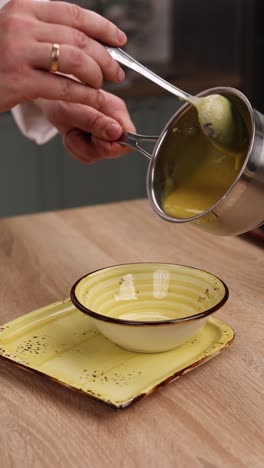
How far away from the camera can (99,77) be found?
38.6 inches

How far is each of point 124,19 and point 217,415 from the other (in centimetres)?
247

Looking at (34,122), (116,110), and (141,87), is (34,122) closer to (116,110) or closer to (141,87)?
(116,110)

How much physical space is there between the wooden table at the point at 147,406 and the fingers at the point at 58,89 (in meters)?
0.25

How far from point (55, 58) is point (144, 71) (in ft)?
0.42

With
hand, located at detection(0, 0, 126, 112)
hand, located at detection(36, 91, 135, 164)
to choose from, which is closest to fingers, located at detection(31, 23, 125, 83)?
hand, located at detection(0, 0, 126, 112)

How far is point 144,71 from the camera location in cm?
88

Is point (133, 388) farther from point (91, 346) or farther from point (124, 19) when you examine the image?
point (124, 19)

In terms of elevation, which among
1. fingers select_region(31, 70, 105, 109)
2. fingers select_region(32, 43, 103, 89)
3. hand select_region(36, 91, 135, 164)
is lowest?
hand select_region(36, 91, 135, 164)

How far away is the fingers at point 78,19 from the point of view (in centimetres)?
93

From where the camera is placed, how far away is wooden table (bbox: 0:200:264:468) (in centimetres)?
63

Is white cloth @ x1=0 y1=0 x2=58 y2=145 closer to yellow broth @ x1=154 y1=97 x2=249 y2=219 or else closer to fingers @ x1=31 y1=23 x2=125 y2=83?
fingers @ x1=31 y1=23 x2=125 y2=83

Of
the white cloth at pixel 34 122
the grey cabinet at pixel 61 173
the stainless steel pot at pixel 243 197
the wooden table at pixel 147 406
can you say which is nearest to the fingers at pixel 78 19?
the stainless steel pot at pixel 243 197

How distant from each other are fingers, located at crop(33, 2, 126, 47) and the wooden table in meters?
0.33

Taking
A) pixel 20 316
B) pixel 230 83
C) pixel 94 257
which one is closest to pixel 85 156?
pixel 94 257
